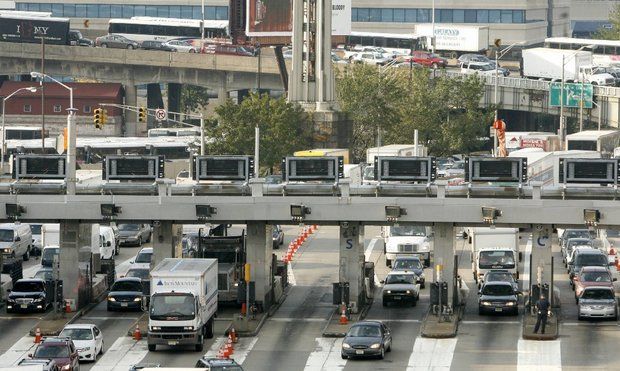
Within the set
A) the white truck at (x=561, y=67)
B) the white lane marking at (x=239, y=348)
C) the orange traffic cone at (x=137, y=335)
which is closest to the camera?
the white lane marking at (x=239, y=348)

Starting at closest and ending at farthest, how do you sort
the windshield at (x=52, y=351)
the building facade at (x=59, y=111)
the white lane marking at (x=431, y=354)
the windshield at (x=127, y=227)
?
the windshield at (x=52, y=351) < the white lane marking at (x=431, y=354) < the windshield at (x=127, y=227) < the building facade at (x=59, y=111)

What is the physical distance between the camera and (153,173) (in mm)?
89125

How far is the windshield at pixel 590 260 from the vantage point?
98.0 metres

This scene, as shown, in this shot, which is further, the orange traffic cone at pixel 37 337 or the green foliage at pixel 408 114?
the green foliage at pixel 408 114

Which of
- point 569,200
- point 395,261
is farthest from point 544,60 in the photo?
point 569,200

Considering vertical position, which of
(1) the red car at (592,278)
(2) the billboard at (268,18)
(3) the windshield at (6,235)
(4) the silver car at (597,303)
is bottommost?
(4) the silver car at (597,303)

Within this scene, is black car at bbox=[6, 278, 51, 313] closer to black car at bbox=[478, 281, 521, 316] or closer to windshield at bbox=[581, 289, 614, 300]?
black car at bbox=[478, 281, 521, 316]

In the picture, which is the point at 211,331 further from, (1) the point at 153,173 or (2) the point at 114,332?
(1) the point at 153,173

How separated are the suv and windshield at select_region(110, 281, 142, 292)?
1661 cm

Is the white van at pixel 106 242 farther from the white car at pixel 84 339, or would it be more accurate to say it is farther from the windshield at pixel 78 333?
the windshield at pixel 78 333

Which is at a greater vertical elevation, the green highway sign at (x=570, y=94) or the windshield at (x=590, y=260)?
the green highway sign at (x=570, y=94)

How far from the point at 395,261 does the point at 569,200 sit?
15197mm

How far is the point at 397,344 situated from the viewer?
264 ft

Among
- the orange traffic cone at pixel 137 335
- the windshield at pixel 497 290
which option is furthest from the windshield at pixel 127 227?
the windshield at pixel 497 290
